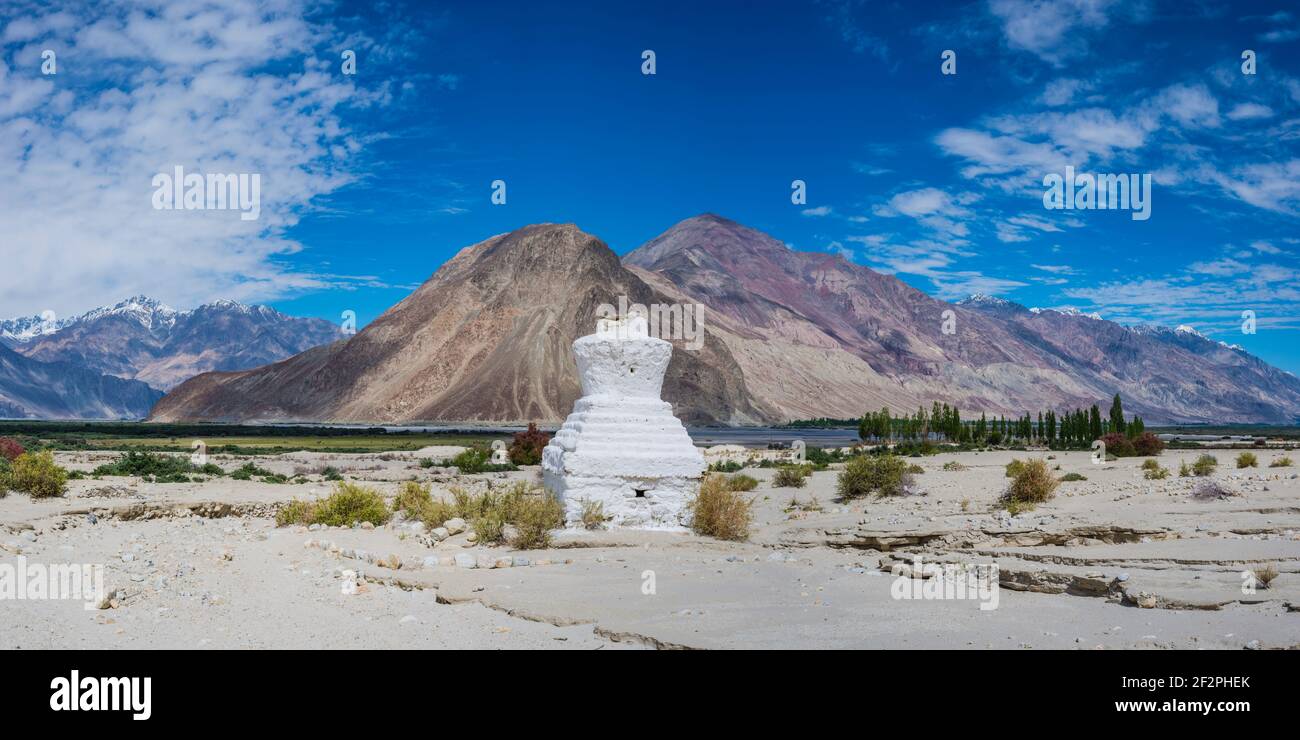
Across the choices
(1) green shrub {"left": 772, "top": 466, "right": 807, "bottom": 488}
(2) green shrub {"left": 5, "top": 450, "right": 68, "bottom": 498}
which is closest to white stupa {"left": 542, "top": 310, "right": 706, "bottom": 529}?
(2) green shrub {"left": 5, "top": 450, "right": 68, "bottom": 498}

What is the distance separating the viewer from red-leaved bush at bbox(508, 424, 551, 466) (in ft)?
105

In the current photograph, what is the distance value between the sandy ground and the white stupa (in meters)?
0.53

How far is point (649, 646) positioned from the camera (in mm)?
A: 6840

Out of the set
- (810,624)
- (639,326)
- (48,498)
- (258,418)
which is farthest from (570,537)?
(258,418)

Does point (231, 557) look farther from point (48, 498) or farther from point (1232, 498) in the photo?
point (1232, 498)

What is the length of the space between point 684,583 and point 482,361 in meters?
105

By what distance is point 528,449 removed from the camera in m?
32.5

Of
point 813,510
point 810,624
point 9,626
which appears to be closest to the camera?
point 9,626

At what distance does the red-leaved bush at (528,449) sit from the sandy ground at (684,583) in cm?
1642

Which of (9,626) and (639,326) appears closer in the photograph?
(9,626)

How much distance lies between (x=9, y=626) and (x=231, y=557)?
3.33m

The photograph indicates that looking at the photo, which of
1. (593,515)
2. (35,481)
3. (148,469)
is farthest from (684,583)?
(148,469)

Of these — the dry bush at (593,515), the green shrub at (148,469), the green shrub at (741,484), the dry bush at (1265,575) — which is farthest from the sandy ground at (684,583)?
the green shrub at (148,469)

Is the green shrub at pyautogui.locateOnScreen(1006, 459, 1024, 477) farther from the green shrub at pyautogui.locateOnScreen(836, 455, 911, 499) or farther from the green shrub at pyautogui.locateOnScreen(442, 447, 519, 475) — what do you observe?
the green shrub at pyautogui.locateOnScreen(442, 447, 519, 475)
